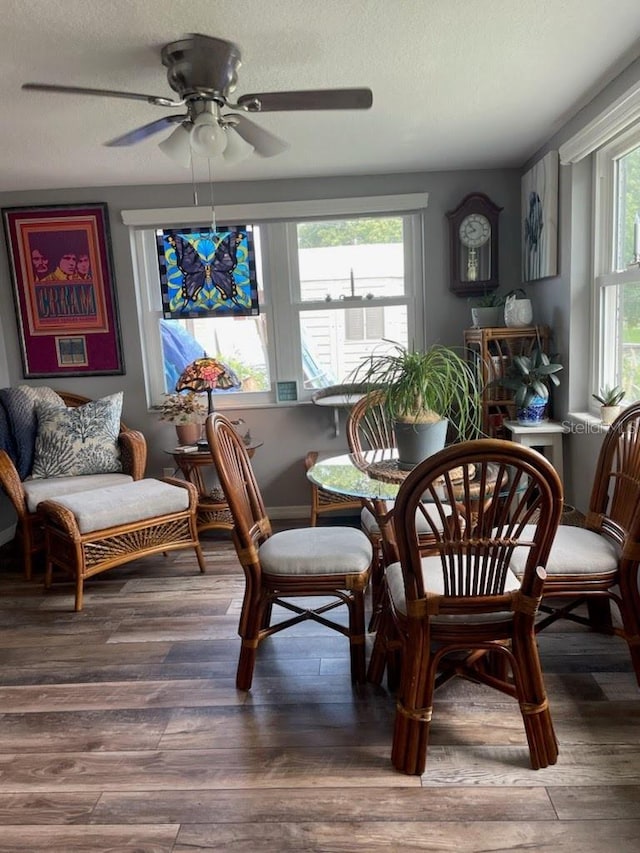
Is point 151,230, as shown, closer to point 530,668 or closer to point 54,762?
point 54,762

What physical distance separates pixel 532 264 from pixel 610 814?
277 centimetres

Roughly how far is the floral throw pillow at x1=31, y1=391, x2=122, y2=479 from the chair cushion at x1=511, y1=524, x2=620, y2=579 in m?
2.45

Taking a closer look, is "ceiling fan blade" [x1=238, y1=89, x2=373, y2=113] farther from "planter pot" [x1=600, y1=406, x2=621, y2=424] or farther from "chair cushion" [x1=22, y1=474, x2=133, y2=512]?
"chair cushion" [x1=22, y1=474, x2=133, y2=512]

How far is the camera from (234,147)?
2055 mm

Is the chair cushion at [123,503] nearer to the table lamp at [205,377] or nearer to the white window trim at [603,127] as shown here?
the table lamp at [205,377]

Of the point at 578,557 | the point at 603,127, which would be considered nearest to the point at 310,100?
the point at 603,127

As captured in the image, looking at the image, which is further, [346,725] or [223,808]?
[346,725]

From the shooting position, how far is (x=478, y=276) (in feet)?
12.2

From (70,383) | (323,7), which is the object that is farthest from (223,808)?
(70,383)

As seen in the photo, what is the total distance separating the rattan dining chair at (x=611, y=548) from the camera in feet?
Result: 6.25

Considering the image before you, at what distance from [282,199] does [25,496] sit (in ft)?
7.62

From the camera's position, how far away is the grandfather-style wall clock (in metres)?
3.64

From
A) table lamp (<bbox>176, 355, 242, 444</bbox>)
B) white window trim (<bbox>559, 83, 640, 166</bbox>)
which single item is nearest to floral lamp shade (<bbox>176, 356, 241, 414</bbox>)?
table lamp (<bbox>176, 355, 242, 444</bbox>)

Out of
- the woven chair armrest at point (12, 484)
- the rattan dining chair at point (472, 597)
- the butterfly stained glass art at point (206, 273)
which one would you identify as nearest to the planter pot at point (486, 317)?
the butterfly stained glass art at point (206, 273)
